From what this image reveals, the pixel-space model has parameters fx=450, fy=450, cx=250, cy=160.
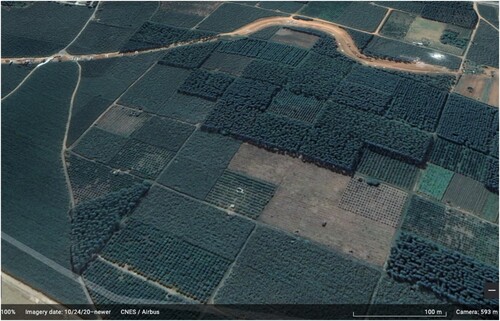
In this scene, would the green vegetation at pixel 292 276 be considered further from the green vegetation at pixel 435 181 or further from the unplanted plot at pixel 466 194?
the unplanted plot at pixel 466 194

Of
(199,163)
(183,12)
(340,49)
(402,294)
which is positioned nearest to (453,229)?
(402,294)

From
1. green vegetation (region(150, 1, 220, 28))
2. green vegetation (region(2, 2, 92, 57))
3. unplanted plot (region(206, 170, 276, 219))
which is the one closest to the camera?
unplanted plot (region(206, 170, 276, 219))

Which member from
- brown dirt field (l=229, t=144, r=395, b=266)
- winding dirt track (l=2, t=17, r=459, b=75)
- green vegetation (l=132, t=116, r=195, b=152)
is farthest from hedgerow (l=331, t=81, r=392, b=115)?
green vegetation (l=132, t=116, r=195, b=152)

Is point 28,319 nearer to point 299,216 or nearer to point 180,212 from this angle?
point 180,212

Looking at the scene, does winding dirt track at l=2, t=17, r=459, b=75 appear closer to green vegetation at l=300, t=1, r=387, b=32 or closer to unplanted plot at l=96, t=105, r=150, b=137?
green vegetation at l=300, t=1, r=387, b=32

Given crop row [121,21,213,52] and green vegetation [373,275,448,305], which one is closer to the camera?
green vegetation [373,275,448,305]

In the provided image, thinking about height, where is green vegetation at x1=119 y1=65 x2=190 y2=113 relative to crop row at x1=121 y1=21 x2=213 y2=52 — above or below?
below

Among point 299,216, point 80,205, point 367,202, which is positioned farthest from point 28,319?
point 367,202

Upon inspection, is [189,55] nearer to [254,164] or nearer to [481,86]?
[254,164]
